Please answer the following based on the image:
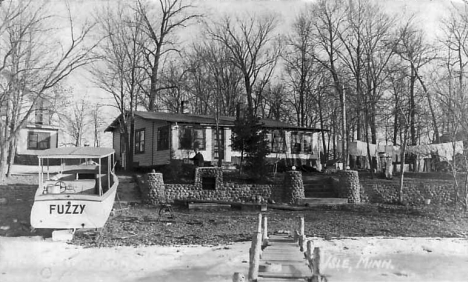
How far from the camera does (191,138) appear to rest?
85.8ft

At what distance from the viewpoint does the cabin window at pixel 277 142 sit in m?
28.7

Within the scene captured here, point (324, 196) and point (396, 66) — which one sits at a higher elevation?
point (396, 66)

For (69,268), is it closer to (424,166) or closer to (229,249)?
(229,249)

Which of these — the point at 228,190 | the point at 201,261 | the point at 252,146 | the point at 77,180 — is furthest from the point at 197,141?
the point at 201,261

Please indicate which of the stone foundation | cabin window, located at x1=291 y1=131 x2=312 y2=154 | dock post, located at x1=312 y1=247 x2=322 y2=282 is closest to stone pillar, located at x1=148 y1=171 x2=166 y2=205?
the stone foundation

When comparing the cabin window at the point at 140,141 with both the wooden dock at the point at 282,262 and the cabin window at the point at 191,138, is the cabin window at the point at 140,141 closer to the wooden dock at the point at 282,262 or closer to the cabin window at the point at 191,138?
the cabin window at the point at 191,138

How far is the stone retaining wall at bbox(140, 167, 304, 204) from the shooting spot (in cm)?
2045

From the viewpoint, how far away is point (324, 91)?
34.7m

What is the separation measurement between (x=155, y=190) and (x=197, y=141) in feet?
22.5

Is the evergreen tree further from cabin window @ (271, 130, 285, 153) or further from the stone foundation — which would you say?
cabin window @ (271, 130, 285, 153)

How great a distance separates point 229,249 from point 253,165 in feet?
38.8

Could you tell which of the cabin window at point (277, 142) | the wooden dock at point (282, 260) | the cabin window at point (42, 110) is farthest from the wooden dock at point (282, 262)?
the cabin window at point (277, 142)

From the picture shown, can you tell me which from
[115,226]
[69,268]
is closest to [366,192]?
[115,226]

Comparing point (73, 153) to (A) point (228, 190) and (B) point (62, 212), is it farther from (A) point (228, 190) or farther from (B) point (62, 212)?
(A) point (228, 190)
